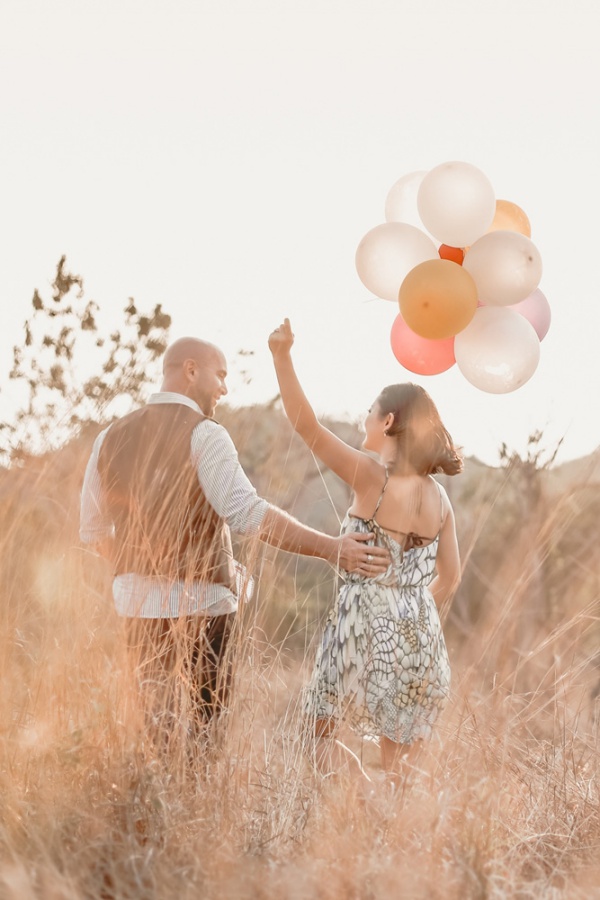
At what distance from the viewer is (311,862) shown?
1.90 metres

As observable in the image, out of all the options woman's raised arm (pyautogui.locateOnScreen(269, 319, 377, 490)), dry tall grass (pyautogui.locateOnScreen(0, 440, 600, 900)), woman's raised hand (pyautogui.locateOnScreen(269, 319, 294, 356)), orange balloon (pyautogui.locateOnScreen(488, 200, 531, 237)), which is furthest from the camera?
orange balloon (pyautogui.locateOnScreen(488, 200, 531, 237))

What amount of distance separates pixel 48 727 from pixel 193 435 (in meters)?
0.97

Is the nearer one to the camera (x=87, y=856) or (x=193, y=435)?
(x=87, y=856)

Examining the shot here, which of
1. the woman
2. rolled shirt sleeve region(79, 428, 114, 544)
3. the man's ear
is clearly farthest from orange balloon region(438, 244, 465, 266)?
rolled shirt sleeve region(79, 428, 114, 544)

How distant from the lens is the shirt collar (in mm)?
2916

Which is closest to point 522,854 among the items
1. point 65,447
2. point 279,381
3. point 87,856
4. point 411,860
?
point 411,860

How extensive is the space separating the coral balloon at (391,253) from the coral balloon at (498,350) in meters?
0.30

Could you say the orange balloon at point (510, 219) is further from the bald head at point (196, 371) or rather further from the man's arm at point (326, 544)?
the man's arm at point (326, 544)

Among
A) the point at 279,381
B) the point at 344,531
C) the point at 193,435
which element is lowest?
the point at 344,531

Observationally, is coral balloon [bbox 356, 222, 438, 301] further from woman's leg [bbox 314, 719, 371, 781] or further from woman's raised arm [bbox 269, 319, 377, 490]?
woman's leg [bbox 314, 719, 371, 781]

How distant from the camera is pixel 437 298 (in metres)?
2.98

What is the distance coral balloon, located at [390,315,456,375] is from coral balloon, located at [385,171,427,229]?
429 mm

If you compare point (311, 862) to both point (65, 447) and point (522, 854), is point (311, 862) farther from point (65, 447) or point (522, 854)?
point (65, 447)

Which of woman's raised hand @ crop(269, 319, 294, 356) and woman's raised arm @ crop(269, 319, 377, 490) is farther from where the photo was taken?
woman's raised hand @ crop(269, 319, 294, 356)
